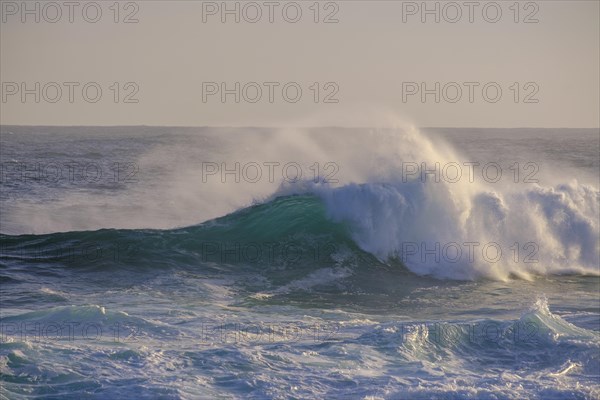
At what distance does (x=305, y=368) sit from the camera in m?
9.96

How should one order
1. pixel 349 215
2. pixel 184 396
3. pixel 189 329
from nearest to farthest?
pixel 184 396 → pixel 189 329 → pixel 349 215

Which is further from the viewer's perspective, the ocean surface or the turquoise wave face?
the turquoise wave face

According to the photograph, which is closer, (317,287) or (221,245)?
(317,287)

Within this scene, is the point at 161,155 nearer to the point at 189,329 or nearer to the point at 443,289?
the point at 443,289

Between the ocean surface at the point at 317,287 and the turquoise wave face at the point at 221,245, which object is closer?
the ocean surface at the point at 317,287

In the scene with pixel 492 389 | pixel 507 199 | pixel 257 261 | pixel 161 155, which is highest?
pixel 161 155

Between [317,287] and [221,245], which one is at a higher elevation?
[221,245]

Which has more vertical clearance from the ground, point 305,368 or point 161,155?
point 161,155

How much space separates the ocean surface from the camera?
9.66 m

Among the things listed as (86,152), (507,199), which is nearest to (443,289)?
(507,199)

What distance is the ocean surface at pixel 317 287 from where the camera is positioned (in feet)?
31.7

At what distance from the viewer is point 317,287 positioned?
15.4 meters

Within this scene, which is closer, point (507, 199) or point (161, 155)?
point (507, 199)

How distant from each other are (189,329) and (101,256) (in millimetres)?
6061
